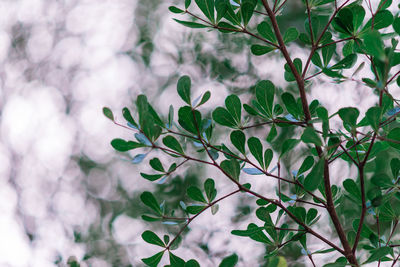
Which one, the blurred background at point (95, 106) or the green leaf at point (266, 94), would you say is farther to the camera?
the blurred background at point (95, 106)

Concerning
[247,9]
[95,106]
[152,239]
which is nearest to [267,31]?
[247,9]

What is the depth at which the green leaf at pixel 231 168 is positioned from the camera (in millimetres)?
432

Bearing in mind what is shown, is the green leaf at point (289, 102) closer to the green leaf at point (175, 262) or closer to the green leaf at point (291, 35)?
the green leaf at point (291, 35)

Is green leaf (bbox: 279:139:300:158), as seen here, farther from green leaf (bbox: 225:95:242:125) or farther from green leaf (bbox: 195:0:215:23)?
green leaf (bbox: 195:0:215:23)

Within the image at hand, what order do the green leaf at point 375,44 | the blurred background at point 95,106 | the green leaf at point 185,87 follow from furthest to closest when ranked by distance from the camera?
the blurred background at point 95,106
the green leaf at point 185,87
the green leaf at point 375,44

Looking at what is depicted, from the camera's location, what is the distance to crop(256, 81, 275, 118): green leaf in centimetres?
44

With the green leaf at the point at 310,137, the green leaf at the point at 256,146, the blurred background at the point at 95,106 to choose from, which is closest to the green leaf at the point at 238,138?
A: the green leaf at the point at 256,146

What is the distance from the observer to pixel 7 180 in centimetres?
279

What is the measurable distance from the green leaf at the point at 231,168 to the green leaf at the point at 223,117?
2.1 inches

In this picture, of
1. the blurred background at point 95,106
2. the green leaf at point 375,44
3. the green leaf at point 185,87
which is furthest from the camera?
the blurred background at point 95,106

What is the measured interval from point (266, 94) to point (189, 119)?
92 mm

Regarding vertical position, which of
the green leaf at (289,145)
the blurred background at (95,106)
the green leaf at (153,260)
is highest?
the green leaf at (289,145)

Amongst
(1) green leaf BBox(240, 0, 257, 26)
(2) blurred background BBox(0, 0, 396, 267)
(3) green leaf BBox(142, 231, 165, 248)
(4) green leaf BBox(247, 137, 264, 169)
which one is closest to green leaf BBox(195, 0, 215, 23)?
(1) green leaf BBox(240, 0, 257, 26)

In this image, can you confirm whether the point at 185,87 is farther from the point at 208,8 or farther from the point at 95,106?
the point at 95,106
